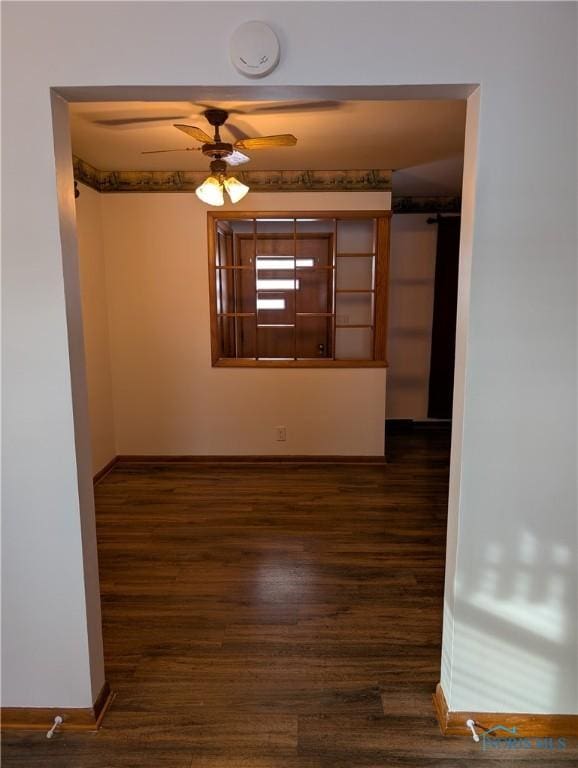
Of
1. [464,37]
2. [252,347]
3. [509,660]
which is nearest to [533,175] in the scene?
[464,37]

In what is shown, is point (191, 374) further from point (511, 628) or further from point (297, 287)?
point (511, 628)

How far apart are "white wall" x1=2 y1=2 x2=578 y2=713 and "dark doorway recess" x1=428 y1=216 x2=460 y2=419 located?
12.6 ft

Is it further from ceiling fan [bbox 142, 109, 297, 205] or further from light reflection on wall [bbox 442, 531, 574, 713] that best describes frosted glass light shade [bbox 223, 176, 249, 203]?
light reflection on wall [bbox 442, 531, 574, 713]

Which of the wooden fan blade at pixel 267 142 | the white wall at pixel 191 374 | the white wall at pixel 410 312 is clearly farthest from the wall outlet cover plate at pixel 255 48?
the white wall at pixel 410 312

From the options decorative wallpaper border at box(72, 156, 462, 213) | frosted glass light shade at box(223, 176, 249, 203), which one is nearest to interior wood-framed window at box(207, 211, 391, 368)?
decorative wallpaper border at box(72, 156, 462, 213)

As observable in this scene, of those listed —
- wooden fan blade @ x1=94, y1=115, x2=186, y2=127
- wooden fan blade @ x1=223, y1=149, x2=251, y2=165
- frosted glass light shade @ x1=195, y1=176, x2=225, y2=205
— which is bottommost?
frosted glass light shade @ x1=195, y1=176, x2=225, y2=205

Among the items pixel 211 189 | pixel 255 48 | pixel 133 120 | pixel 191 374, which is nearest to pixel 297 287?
pixel 191 374

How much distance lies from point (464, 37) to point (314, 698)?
2.29m

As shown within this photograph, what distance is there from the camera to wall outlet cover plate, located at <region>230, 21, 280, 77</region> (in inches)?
A: 54.4

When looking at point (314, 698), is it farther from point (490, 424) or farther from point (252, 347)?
point (252, 347)

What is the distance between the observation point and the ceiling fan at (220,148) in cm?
262

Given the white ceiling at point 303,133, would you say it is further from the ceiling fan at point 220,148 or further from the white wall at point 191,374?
the white wall at point 191,374

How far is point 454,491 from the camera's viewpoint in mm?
1687

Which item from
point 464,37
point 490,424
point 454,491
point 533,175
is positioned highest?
point 464,37
